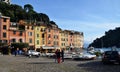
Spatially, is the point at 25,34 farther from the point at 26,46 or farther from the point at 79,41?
the point at 79,41

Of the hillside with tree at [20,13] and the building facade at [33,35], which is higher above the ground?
the hillside with tree at [20,13]

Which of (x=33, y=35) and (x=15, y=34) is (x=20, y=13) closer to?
(x=33, y=35)

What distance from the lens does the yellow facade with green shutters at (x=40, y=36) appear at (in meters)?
114

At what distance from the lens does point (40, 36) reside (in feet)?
380

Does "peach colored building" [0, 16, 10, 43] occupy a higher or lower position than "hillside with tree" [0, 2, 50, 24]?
lower

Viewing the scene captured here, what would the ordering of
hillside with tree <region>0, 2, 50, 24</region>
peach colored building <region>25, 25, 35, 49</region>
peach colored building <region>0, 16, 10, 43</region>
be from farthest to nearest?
hillside with tree <region>0, 2, 50, 24</region> < peach colored building <region>25, 25, 35, 49</region> < peach colored building <region>0, 16, 10, 43</region>

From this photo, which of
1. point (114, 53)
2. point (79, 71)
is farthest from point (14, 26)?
point (79, 71)

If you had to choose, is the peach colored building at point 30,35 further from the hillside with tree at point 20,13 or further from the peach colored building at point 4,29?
the hillside with tree at point 20,13

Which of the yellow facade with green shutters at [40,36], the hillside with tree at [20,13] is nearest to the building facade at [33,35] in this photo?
the yellow facade with green shutters at [40,36]

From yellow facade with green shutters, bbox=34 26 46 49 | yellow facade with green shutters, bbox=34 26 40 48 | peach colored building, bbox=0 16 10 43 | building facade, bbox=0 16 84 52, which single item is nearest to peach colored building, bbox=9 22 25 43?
building facade, bbox=0 16 84 52

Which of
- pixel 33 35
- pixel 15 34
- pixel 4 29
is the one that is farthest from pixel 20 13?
pixel 4 29

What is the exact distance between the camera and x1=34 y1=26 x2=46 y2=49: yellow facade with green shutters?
113500 millimetres

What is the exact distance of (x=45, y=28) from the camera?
119m

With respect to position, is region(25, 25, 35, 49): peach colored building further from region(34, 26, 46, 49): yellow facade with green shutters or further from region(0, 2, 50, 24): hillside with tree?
region(0, 2, 50, 24): hillside with tree
